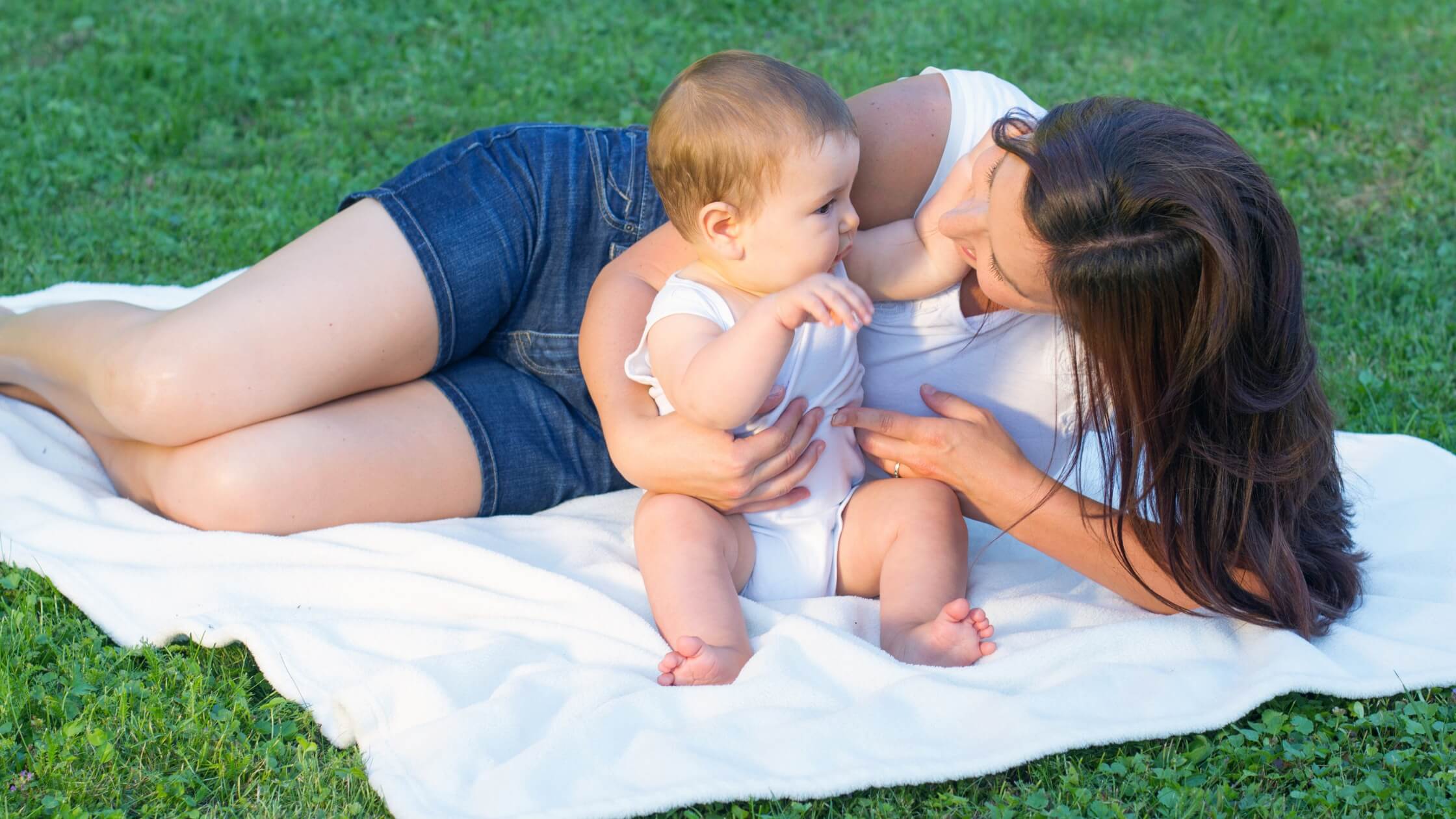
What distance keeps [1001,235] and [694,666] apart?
873 millimetres

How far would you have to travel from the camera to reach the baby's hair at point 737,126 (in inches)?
84.0

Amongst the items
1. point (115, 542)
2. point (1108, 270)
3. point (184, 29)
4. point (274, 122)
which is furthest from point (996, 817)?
point (184, 29)

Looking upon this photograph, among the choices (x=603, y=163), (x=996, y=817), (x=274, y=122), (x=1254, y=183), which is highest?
(x=1254, y=183)

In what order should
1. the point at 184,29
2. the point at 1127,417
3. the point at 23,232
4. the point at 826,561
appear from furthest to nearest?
the point at 184,29
the point at 23,232
the point at 826,561
the point at 1127,417

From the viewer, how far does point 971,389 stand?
8.36 feet

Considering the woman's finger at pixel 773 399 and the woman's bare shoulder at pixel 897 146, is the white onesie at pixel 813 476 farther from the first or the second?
the woman's bare shoulder at pixel 897 146

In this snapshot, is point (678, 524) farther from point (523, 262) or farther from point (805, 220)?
point (523, 262)

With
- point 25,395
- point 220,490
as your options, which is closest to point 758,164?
point 220,490

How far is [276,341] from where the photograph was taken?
2.55 metres

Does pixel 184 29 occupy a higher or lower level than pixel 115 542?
higher

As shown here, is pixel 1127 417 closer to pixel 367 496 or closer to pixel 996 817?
pixel 996 817

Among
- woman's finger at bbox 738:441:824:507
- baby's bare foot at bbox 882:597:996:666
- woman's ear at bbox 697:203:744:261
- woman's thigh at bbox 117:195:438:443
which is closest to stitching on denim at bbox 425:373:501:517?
woman's thigh at bbox 117:195:438:443

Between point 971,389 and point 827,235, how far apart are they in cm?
53

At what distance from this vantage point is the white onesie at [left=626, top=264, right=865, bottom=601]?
2.35 meters
